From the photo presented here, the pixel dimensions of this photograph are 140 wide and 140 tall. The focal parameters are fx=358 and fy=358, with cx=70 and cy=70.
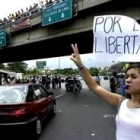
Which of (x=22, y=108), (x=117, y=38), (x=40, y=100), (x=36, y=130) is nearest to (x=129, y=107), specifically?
(x=117, y=38)

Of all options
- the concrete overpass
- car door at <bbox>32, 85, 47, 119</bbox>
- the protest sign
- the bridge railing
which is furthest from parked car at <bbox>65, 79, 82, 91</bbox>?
the protest sign

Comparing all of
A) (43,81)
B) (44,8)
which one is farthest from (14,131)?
(43,81)

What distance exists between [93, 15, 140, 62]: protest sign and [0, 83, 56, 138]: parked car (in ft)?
15.9

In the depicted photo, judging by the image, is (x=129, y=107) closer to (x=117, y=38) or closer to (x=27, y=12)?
(x=117, y=38)

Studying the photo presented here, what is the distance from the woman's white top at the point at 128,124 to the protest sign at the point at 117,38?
19.2 inches

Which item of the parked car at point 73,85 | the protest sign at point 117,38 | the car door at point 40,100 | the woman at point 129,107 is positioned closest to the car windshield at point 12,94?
the car door at point 40,100

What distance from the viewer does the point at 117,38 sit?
3.26 m

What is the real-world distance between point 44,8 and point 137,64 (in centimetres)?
2644

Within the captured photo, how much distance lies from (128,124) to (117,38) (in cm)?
87

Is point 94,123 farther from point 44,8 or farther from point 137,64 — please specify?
point 44,8

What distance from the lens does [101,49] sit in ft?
10.8

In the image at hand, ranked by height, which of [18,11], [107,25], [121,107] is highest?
[18,11]

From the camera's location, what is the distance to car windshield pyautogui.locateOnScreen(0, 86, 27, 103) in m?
8.34

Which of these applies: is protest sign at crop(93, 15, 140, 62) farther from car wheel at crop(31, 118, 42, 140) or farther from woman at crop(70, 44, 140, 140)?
car wheel at crop(31, 118, 42, 140)
